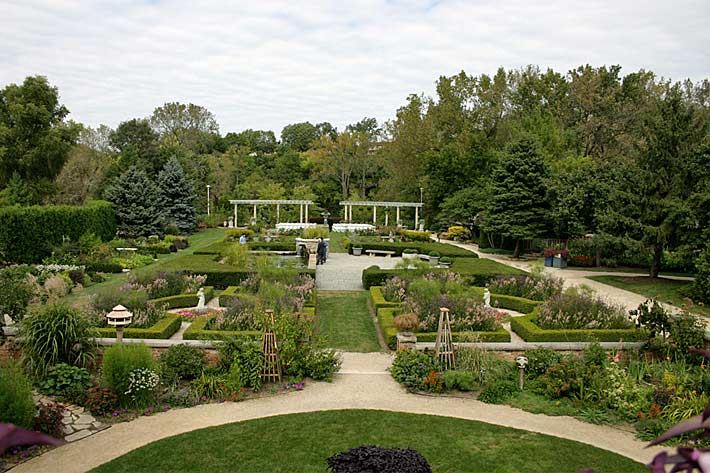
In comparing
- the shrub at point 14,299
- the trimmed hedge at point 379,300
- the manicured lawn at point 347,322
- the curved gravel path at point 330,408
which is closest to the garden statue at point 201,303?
the manicured lawn at point 347,322

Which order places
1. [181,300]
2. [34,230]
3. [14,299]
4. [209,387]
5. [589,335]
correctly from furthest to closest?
1. [34,230]
2. [181,300]
3. [14,299]
4. [589,335]
5. [209,387]

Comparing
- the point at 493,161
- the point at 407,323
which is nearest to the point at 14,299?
the point at 407,323

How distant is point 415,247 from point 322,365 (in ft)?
58.9

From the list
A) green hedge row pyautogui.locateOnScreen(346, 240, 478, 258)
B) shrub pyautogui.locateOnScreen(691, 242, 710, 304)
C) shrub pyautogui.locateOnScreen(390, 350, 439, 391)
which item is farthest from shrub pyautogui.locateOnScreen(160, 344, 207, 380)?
green hedge row pyautogui.locateOnScreen(346, 240, 478, 258)

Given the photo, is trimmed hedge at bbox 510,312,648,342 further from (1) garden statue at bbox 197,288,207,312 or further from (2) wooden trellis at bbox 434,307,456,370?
(1) garden statue at bbox 197,288,207,312

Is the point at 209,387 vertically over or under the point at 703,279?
under

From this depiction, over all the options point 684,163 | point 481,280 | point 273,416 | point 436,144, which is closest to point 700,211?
point 684,163

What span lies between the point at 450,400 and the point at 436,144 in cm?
3363

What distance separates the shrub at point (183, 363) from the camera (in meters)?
10.1

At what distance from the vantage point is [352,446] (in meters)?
7.88

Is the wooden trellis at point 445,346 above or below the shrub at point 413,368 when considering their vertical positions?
above

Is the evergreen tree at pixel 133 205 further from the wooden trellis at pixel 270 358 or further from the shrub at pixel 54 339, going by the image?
the wooden trellis at pixel 270 358

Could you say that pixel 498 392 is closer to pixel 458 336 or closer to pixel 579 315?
pixel 458 336

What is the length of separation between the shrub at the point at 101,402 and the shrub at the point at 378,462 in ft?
15.2
